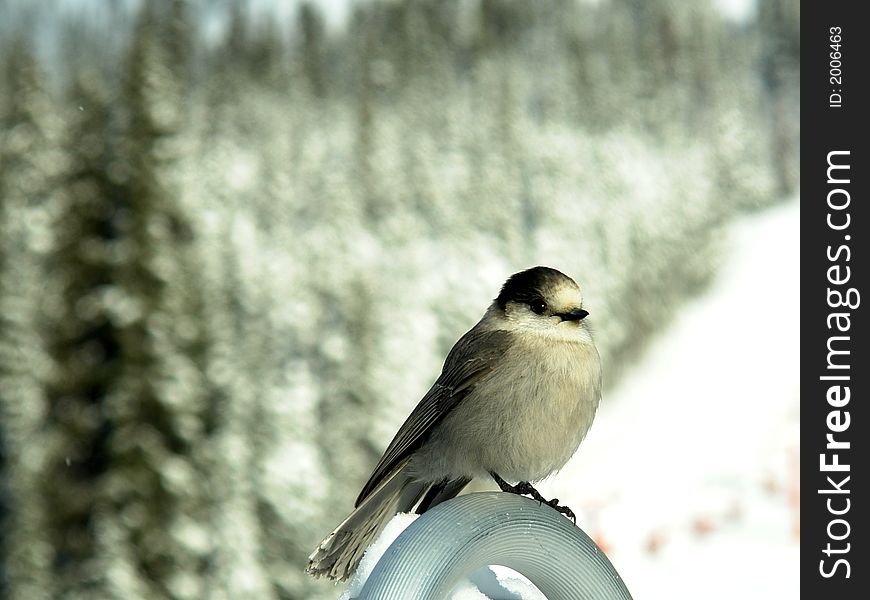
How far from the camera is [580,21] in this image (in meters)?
10.4

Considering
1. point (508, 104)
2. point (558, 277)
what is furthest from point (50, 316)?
point (558, 277)

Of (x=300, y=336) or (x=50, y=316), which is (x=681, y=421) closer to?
(x=300, y=336)

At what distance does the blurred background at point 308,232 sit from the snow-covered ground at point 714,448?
0.05 meters

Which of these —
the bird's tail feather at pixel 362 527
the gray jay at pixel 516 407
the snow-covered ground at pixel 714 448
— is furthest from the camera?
the snow-covered ground at pixel 714 448

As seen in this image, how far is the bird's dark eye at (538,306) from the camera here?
1.99m

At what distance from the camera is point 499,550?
3.67 ft

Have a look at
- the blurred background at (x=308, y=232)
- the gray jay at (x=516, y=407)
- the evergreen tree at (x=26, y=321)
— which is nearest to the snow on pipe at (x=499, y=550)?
the gray jay at (x=516, y=407)

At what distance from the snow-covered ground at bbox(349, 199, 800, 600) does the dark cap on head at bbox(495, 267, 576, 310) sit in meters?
4.94

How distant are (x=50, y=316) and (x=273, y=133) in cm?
272

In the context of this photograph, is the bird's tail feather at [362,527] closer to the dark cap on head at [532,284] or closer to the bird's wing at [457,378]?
the bird's wing at [457,378]

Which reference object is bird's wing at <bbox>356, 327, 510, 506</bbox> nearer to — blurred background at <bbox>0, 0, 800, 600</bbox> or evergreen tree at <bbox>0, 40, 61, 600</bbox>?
blurred background at <bbox>0, 0, 800, 600</bbox>

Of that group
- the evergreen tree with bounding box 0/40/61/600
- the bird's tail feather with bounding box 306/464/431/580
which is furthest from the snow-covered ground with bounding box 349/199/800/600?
the bird's tail feather with bounding box 306/464/431/580

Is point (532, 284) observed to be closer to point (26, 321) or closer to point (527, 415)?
Result: point (527, 415)

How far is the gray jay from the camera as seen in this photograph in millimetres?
1925
